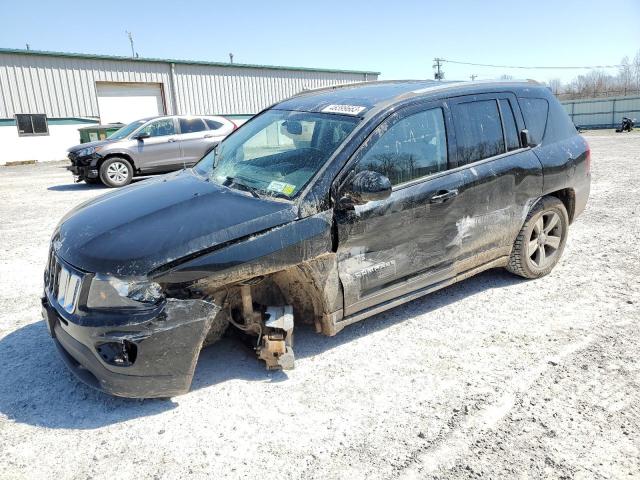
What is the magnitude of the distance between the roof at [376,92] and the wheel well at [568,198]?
42.8 inches

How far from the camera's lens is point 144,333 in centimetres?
258

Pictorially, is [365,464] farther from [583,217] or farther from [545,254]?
[583,217]

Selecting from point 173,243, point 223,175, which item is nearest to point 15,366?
point 173,243

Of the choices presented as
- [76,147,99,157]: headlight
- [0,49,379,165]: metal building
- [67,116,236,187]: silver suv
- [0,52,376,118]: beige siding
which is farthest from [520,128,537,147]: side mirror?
[0,49,379,165]: metal building

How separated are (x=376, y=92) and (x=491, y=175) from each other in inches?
45.6

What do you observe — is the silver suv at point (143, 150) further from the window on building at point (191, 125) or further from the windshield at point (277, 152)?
the windshield at point (277, 152)

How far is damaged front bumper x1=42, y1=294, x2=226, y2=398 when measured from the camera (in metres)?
2.58

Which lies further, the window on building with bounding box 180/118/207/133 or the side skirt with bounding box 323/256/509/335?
the window on building with bounding box 180/118/207/133

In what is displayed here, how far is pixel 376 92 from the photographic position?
383cm

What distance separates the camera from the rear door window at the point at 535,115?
439 centimetres

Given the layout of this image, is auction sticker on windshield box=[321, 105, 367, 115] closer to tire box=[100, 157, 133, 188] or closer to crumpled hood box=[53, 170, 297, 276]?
crumpled hood box=[53, 170, 297, 276]

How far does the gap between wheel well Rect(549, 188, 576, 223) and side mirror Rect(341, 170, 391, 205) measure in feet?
8.18

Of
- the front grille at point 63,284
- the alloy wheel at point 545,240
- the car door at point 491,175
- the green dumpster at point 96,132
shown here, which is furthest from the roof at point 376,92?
the green dumpster at point 96,132

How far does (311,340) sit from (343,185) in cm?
124
